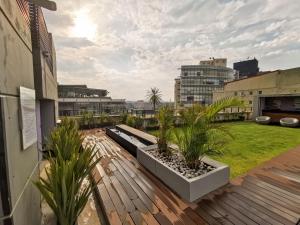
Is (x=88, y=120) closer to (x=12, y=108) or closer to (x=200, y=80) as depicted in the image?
(x=12, y=108)

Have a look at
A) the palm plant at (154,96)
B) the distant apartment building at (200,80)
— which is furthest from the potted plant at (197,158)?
the distant apartment building at (200,80)

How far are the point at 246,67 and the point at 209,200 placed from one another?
7389 cm

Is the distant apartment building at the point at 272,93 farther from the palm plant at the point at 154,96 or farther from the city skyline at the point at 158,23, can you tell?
Answer: the palm plant at the point at 154,96

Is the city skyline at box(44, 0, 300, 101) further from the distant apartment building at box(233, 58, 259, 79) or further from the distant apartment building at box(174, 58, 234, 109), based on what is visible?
the distant apartment building at box(233, 58, 259, 79)

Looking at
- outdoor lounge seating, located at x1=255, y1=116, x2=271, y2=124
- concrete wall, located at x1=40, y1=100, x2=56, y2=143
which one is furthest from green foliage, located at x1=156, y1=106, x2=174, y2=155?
outdoor lounge seating, located at x1=255, y1=116, x2=271, y2=124

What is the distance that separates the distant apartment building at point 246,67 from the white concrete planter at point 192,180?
65.1 m

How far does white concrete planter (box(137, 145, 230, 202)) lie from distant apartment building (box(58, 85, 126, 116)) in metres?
20.7

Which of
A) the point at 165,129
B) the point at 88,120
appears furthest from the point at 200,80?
the point at 165,129

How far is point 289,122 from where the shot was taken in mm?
11180

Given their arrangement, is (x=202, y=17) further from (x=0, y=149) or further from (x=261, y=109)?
(x=261, y=109)

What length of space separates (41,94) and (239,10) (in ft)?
22.4

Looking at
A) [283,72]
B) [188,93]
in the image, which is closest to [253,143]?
[283,72]

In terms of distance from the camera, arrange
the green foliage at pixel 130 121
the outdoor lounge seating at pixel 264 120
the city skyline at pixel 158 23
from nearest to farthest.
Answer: the city skyline at pixel 158 23 < the green foliage at pixel 130 121 < the outdoor lounge seating at pixel 264 120

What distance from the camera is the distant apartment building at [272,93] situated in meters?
12.2
